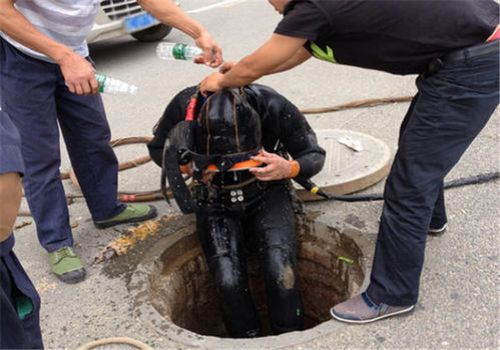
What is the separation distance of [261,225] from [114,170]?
999mm

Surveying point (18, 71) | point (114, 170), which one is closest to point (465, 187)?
A: point (114, 170)

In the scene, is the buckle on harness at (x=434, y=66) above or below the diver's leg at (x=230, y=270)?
above

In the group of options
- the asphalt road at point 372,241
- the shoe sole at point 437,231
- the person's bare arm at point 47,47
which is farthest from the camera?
the shoe sole at point 437,231

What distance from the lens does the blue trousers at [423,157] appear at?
2.26 metres

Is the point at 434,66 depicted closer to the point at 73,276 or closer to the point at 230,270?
the point at 230,270

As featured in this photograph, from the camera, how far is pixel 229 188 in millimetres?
3021

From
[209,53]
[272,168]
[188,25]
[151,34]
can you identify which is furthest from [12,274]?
[151,34]

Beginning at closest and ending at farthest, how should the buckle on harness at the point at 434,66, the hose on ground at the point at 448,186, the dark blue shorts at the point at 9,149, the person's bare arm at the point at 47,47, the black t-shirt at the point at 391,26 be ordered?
the dark blue shorts at the point at 9,149
the black t-shirt at the point at 391,26
the buckle on harness at the point at 434,66
the person's bare arm at the point at 47,47
the hose on ground at the point at 448,186

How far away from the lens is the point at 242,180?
9.91ft

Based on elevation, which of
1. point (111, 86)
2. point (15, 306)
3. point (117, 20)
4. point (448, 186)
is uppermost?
point (111, 86)

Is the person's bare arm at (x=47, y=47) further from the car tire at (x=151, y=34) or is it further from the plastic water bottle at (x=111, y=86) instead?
the car tire at (x=151, y=34)

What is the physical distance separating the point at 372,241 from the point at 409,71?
1.04m

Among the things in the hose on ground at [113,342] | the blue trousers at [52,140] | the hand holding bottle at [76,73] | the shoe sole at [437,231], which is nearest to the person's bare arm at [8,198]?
the hose on ground at [113,342]

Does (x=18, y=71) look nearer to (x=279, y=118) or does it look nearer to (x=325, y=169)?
(x=279, y=118)
